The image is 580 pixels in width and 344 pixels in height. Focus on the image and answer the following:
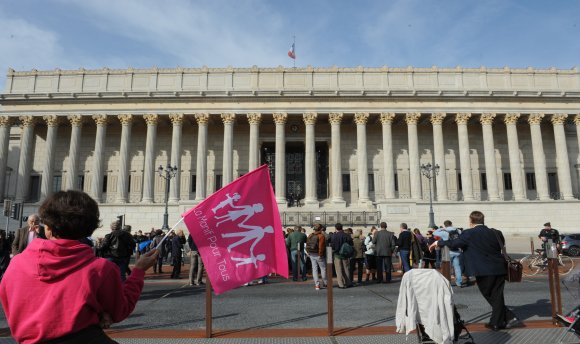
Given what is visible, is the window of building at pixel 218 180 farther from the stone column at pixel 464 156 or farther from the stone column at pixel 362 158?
the stone column at pixel 464 156

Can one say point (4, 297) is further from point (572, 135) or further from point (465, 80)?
point (572, 135)

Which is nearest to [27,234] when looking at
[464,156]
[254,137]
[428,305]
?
[428,305]

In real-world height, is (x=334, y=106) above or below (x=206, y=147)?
above

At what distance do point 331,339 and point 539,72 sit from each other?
4403 cm

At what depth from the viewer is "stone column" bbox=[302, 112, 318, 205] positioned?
37.1 meters

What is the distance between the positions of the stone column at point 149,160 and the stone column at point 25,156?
10.5 metres

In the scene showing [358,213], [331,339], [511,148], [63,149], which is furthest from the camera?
[63,149]

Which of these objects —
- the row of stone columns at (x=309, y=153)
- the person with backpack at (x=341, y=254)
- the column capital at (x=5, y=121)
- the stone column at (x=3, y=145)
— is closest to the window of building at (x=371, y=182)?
the row of stone columns at (x=309, y=153)

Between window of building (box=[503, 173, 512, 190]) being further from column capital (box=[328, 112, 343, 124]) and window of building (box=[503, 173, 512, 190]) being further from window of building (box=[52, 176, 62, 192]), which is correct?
window of building (box=[52, 176, 62, 192])

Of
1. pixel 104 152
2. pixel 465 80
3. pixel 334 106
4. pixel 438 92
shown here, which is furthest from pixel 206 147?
pixel 465 80

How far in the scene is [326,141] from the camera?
42.3 metres

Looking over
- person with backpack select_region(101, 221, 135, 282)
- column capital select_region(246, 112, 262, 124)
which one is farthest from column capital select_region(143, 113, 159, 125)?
person with backpack select_region(101, 221, 135, 282)

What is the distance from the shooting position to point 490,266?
23.1ft

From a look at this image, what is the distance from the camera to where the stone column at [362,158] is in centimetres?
3720
